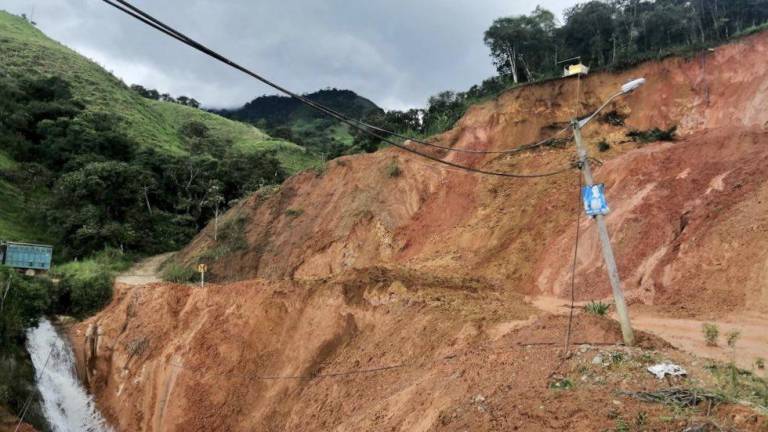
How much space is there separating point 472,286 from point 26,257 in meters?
22.8

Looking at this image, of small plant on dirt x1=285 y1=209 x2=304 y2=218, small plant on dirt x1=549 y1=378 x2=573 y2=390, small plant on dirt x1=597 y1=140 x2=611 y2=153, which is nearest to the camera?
small plant on dirt x1=549 y1=378 x2=573 y2=390

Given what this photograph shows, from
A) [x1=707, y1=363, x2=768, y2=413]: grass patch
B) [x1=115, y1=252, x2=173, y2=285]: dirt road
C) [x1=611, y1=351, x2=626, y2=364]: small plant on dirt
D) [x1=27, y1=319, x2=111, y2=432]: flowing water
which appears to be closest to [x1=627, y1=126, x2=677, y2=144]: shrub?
[x1=707, y1=363, x2=768, y2=413]: grass patch

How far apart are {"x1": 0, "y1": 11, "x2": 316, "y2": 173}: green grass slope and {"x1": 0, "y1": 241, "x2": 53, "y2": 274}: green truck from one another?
3147 centimetres

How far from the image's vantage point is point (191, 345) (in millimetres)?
17219

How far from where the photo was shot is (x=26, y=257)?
26.7 m

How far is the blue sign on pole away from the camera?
9.69m

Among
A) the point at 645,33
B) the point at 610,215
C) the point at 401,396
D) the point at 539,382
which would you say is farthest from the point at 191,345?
the point at 645,33

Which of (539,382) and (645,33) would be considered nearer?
(539,382)

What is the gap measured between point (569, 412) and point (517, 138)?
25.0 meters

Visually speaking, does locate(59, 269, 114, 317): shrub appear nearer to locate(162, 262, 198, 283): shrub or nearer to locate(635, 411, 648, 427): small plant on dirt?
locate(162, 262, 198, 283): shrub

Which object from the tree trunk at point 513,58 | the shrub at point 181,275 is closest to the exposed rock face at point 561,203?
the shrub at point 181,275

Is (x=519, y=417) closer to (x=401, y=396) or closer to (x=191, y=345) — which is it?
(x=401, y=396)

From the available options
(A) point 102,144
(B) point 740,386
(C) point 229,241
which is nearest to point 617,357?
(B) point 740,386

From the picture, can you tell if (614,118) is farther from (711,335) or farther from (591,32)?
(711,335)
